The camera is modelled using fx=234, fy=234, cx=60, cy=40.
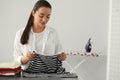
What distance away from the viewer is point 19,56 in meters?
1.82

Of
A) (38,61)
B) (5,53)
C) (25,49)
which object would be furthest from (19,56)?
(5,53)

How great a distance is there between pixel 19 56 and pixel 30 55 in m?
0.22

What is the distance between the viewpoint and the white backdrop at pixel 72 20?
129 inches

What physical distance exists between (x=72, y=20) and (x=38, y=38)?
148 cm

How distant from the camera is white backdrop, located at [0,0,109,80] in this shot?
329cm

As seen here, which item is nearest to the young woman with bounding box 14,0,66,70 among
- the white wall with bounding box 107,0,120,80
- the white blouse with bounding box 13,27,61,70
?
the white blouse with bounding box 13,27,61,70

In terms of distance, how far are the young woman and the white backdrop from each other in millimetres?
1356

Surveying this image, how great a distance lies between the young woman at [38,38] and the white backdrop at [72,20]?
136cm

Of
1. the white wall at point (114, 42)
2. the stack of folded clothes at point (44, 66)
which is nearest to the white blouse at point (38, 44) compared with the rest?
the stack of folded clothes at point (44, 66)

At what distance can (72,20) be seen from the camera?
330 centimetres

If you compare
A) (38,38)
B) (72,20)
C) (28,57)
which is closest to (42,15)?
(38,38)

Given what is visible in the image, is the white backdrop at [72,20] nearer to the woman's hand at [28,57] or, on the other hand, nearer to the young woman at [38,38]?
the young woman at [38,38]

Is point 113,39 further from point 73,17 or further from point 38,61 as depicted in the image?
point 38,61

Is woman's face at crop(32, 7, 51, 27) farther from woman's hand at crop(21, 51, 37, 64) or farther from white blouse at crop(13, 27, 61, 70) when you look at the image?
woman's hand at crop(21, 51, 37, 64)
